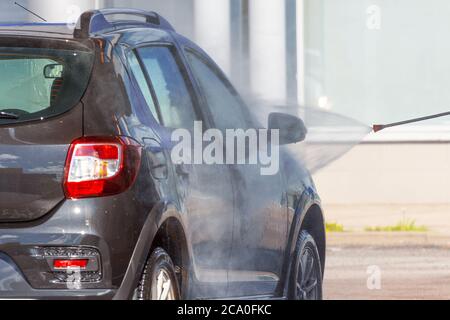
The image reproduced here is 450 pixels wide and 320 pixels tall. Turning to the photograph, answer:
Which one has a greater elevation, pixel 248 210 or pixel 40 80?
pixel 40 80

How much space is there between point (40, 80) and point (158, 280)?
0.98 m

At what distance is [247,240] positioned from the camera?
7320mm

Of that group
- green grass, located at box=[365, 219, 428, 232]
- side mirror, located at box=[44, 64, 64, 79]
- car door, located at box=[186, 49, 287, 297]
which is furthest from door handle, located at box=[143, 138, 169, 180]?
green grass, located at box=[365, 219, 428, 232]

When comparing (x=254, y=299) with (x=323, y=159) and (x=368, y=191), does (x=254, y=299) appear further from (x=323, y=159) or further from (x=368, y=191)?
(x=368, y=191)

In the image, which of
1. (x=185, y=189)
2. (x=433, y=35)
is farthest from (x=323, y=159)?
(x=433, y=35)

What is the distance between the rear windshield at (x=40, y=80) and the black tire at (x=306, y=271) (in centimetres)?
201

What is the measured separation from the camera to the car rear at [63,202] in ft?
19.7

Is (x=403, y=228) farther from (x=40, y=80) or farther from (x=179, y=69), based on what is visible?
(x=40, y=80)

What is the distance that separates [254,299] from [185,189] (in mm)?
999

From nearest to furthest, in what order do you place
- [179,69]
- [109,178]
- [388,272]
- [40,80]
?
[109,178] → [40,80] → [179,69] → [388,272]

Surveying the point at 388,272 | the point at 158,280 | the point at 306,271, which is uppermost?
the point at 158,280

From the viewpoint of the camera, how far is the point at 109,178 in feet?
20.1

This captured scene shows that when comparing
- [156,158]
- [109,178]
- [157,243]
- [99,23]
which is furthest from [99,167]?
[99,23]

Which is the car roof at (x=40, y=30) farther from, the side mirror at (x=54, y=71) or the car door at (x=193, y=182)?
the car door at (x=193, y=182)
